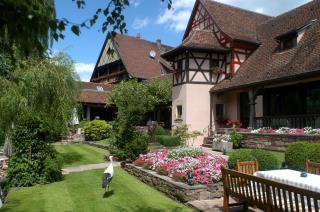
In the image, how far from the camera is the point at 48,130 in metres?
12.2

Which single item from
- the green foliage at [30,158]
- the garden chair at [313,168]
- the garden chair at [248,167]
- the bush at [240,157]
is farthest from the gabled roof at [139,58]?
the garden chair at [313,168]

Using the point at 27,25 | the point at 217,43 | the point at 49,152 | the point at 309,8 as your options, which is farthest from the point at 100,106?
the point at 27,25

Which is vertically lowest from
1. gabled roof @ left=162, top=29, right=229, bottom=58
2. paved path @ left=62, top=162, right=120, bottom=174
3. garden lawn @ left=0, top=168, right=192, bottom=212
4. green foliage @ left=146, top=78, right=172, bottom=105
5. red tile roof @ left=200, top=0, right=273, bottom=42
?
garden lawn @ left=0, top=168, right=192, bottom=212

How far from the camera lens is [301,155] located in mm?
10305

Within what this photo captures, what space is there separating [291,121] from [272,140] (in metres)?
2.14

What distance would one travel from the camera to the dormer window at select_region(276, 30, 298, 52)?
2028 centimetres

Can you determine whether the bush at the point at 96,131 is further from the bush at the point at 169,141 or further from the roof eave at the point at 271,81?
the roof eave at the point at 271,81

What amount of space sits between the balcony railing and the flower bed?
7252mm

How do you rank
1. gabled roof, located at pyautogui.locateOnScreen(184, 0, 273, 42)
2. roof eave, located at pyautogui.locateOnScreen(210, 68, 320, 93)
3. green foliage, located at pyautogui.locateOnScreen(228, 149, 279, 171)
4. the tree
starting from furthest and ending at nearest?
gabled roof, located at pyautogui.locateOnScreen(184, 0, 273, 42) → roof eave, located at pyautogui.locateOnScreen(210, 68, 320, 93) → green foliage, located at pyautogui.locateOnScreen(228, 149, 279, 171) → the tree

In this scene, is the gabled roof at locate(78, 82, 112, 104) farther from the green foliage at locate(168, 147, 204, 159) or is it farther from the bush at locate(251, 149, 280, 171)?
the bush at locate(251, 149, 280, 171)

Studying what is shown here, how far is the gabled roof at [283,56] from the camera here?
1745 cm

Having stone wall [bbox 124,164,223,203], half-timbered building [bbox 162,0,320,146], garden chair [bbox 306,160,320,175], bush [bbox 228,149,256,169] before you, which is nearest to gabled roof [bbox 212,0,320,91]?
half-timbered building [bbox 162,0,320,146]

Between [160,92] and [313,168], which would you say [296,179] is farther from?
[160,92]

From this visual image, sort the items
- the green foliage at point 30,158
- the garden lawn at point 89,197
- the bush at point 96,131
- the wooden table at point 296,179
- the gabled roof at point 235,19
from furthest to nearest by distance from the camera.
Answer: the bush at point 96,131, the gabled roof at point 235,19, the green foliage at point 30,158, the garden lawn at point 89,197, the wooden table at point 296,179
